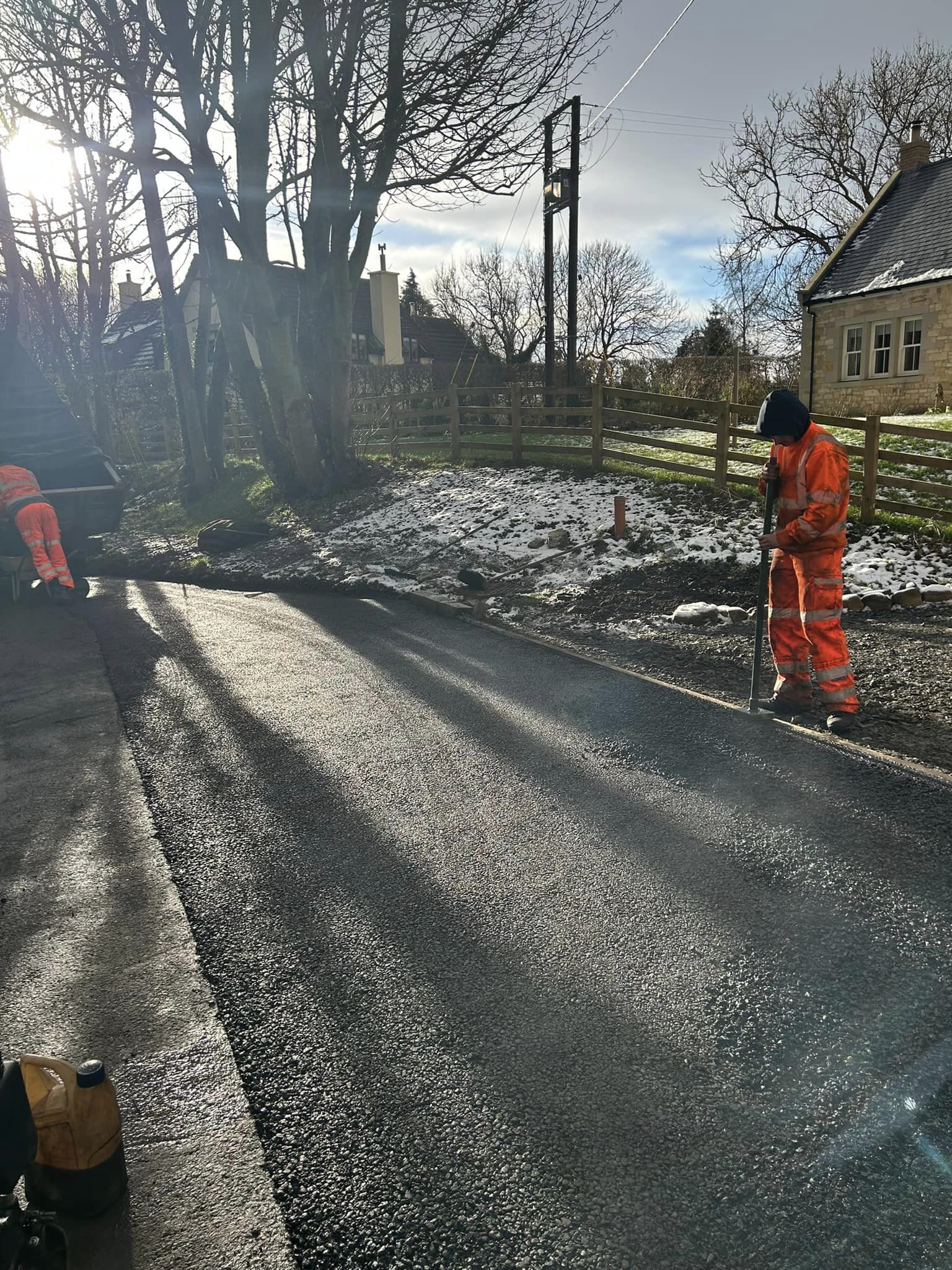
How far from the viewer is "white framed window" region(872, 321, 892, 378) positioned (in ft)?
80.6

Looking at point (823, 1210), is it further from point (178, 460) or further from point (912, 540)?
point (178, 460)

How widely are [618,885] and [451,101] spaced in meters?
13.8

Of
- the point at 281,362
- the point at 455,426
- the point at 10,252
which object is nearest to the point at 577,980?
the point at 281,362

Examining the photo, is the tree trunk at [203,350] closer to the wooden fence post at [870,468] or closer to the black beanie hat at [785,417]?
the wooden fence post at [870,468]

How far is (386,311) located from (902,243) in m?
28.5

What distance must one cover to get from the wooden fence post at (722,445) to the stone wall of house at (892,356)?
41.0ft

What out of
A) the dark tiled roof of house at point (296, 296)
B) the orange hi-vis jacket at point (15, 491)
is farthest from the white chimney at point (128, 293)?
the orange hi-vis jacket at point (15, 491)

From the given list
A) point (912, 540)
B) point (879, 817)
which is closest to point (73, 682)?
point (879, 817)

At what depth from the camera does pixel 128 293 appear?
5438 cm

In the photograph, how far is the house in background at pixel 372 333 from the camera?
41.7 meters

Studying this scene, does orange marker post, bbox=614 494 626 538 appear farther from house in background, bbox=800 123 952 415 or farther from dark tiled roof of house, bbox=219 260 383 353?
house in background, bbox=800 123 952 415

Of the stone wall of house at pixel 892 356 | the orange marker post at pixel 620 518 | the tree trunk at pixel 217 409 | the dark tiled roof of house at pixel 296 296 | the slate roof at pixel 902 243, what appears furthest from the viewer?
the slate roof at pixel 902 243

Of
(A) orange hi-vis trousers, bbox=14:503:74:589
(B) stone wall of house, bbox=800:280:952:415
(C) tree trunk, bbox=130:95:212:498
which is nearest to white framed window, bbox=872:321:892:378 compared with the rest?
(B) stone wall of house, bbox=800:280:952:415

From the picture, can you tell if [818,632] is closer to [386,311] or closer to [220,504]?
[220,504]
